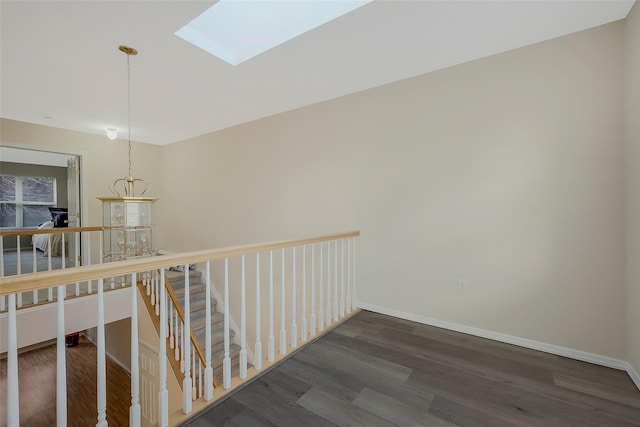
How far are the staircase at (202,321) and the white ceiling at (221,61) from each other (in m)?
2.74

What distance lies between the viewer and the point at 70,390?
13.2ft

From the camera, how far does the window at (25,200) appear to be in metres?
7.39

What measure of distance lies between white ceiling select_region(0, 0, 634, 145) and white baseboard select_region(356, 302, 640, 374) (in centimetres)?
237

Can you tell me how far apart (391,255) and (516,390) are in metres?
1.40

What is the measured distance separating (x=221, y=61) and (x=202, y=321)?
3.67 metres

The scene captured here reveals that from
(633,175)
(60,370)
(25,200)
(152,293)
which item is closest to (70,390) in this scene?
(152,293)

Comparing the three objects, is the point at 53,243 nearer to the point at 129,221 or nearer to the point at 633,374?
the point at 129,221

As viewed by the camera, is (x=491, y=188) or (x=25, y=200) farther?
(x=25, y=200)

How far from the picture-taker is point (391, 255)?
9.39 ft

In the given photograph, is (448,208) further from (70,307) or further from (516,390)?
(70,307)

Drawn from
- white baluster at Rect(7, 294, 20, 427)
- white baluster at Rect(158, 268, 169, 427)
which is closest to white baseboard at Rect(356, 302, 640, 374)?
white baluster at Rect(158, 268, 169, 427)

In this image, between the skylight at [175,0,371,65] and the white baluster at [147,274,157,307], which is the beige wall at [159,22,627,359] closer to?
the skylight at [175,0,371,65]

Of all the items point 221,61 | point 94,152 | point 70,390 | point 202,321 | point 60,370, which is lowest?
point 70,390

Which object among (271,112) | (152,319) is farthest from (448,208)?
(152,319)
